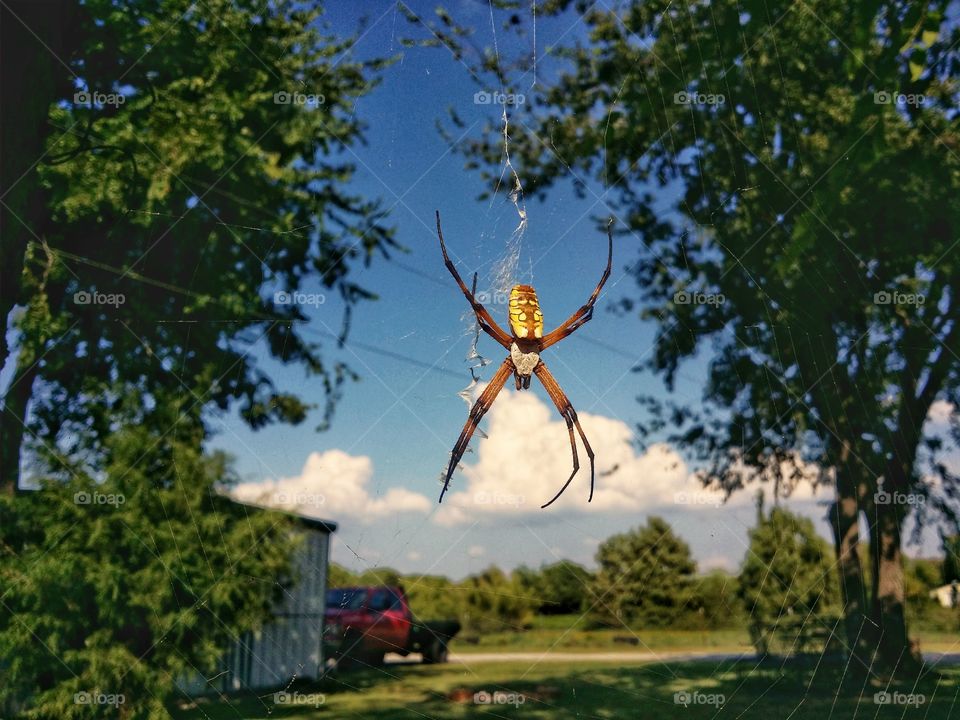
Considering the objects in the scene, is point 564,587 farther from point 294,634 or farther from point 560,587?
point 294,634

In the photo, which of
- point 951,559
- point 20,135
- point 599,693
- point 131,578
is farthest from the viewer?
point 951,559

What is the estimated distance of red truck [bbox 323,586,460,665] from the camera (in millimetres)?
6754

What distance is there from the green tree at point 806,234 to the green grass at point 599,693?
0.52 m

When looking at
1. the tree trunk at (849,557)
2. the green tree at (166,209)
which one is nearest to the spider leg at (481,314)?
the green tree at (166,209)

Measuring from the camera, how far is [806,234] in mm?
7184

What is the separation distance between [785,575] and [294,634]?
4.56 meters

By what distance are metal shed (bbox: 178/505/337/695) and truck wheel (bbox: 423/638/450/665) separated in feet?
3.19

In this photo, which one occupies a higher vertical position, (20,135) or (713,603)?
(20,135)

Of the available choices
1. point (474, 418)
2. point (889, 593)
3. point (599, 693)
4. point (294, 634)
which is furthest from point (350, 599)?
point (889, 593)

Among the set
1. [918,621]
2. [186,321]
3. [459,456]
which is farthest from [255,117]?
[918,621]

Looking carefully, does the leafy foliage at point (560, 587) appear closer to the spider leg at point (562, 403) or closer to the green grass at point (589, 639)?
the green grass at point (589, 639)

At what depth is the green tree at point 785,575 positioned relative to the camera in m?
7.21

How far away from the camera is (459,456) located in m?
4.92

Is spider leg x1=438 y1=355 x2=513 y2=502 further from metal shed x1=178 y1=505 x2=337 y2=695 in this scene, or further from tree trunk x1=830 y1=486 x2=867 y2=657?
tree trunk x1=830 y1=486 x2=867 y2=657
